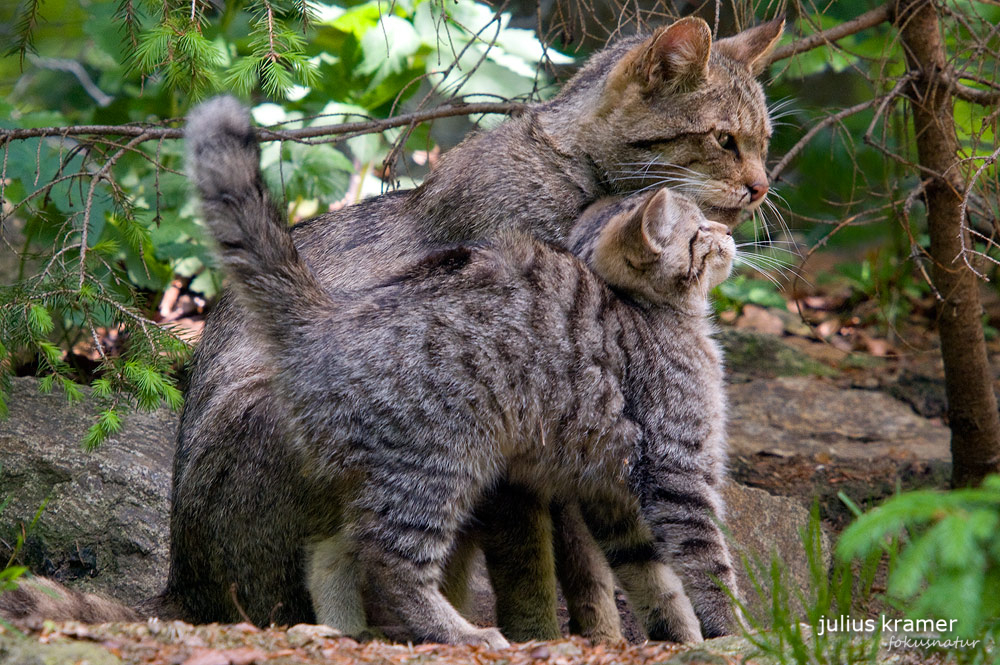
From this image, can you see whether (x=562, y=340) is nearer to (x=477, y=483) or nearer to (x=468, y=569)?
(x=477, y=483)

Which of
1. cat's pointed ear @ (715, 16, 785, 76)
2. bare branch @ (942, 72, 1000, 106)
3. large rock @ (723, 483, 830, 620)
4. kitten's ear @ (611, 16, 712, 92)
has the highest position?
cat's pointed ear @ (715, 16, 785, 76)

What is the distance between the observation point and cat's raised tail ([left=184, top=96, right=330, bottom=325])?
2738 mm

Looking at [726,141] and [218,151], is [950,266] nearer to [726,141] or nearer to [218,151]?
[726,141]

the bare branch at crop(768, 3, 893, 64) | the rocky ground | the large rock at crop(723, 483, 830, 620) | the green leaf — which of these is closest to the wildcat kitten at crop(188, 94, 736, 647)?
the rocky ground

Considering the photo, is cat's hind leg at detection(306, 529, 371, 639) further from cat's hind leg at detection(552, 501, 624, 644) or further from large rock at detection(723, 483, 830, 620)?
large rock at detection(723, 483, 830, 620)

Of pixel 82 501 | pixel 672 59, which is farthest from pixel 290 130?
pixel 82 501

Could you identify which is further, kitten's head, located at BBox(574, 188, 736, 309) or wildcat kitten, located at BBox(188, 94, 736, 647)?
kitten's head, located at BBox(574, 188, 736, 309)

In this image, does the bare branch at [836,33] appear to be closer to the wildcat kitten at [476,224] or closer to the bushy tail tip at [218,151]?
the wildcat kitten at [476,224]

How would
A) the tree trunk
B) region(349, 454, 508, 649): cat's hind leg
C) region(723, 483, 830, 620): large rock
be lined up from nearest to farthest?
region(349, 454, 508, 649): cat's hind leg < the tree trunk < region(723, 483, 830, 620): large rock

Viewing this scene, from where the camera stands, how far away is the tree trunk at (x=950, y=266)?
401cm

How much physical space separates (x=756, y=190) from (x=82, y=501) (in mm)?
A: 3014

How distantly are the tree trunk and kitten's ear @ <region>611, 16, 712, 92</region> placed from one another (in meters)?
0.93

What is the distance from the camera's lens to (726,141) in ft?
12.2

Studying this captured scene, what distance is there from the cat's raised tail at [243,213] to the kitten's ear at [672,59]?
1.53m
